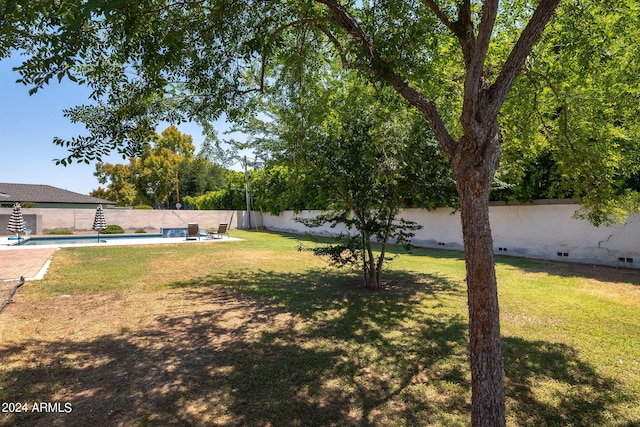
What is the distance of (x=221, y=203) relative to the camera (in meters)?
35.9

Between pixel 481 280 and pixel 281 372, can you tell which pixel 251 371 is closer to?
pixel 281 372

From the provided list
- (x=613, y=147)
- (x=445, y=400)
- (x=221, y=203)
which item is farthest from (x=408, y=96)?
(x=221, y=203)

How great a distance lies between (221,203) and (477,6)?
3251cm

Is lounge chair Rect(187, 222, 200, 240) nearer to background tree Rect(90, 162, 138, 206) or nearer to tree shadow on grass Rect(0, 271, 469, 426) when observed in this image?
tree shadow on grass Rect(0, 271, 469, 426)

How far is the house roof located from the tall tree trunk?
138 feet

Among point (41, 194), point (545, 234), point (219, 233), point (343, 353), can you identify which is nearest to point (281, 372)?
point (343, 353)

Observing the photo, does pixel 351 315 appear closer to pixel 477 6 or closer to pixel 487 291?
pixel 487 291

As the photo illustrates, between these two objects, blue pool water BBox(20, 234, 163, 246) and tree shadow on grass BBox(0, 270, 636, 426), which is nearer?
tree shadow on grass BBox(0, 270, 636, 426)

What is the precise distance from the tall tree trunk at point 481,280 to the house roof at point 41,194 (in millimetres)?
41997

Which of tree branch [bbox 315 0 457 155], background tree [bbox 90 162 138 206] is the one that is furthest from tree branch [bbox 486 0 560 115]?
background tree [bbox 90 162 138 206]

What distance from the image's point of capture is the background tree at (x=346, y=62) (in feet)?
8.77

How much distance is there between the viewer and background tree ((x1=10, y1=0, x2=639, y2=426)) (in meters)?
2.67

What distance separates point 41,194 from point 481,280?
149 feet

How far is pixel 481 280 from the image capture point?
2682 millimetres
